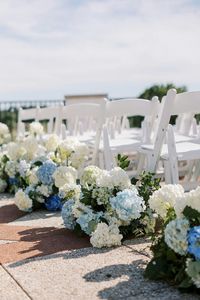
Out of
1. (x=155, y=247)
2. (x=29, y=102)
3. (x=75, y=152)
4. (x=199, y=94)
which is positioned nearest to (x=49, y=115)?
(x=75, y=152)

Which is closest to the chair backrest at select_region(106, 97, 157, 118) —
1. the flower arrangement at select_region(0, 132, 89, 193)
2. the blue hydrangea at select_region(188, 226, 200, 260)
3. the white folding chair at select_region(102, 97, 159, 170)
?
the white folding chair at select_region(102, 97, 159, 170)

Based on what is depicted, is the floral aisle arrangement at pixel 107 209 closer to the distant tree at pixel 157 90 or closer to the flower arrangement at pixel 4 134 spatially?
the flower arrangement at pixel 4 134

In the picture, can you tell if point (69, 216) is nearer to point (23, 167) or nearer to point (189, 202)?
point (189, 202)

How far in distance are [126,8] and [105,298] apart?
459cm

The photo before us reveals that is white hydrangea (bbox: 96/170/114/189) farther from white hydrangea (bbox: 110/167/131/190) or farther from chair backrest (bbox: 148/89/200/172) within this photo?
chair backrest (bbox: 148/89/200/172)

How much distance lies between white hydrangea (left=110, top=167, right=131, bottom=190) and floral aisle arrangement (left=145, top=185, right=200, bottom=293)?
729 millimetres

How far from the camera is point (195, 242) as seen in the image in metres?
2.49

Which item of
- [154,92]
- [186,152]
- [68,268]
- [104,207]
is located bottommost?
[68,268]

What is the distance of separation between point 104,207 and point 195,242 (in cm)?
124

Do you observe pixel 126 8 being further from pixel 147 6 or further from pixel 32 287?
pixel 32 287

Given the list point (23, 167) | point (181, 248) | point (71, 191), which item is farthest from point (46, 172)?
point (181, 248)

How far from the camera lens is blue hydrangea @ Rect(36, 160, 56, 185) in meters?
4.69

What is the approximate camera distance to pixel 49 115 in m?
7.38

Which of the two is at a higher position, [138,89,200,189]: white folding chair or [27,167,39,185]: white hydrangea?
[138,89,200,189]: white folding chair
